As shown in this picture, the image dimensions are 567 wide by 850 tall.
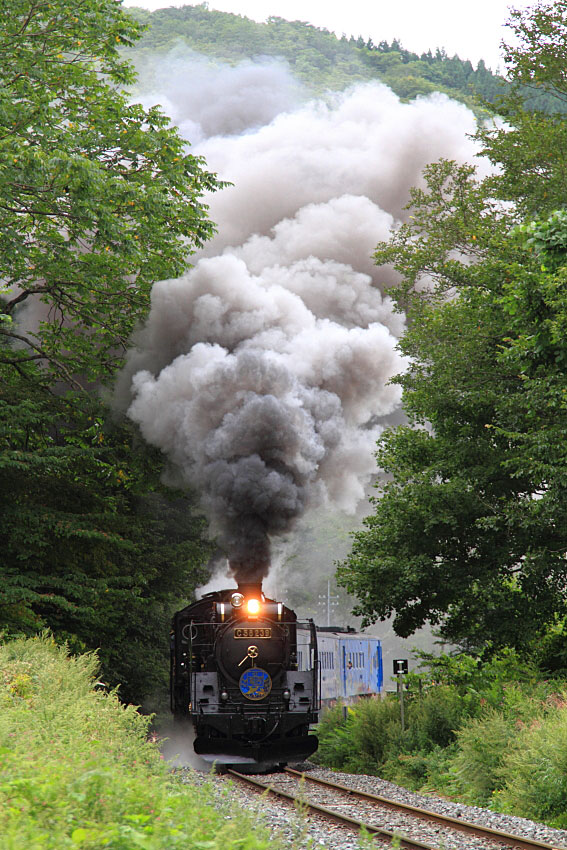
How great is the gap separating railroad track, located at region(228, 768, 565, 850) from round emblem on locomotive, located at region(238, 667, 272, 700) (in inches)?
48.6

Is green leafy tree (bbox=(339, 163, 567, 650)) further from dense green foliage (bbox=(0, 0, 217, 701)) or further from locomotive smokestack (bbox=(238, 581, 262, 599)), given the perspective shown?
dense green foliage (bbox=(0, 0, 217, 701))

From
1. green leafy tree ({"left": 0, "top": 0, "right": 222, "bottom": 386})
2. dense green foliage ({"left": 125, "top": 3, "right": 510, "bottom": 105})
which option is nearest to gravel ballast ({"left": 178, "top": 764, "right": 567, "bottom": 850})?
green leafy tree ({"left": 0, "top": 0, "right": 222, "bottom": 386})

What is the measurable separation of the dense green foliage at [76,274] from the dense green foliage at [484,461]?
5166mm

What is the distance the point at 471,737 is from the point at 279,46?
60577 mm

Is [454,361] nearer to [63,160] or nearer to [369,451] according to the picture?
[369,451]

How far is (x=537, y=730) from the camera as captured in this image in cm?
1065

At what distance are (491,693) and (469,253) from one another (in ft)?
35.2

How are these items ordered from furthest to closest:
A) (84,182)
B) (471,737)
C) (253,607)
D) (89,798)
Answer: (84,182) → (253,607) → (471,737) → (89,798)

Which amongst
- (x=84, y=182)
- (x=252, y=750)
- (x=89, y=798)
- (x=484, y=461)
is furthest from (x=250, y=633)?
(x=89, y=798)

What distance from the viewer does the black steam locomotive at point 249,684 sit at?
1250 cm

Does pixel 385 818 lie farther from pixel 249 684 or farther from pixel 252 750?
pixel 252 750

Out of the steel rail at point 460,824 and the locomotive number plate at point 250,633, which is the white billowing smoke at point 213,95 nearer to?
the locomotive number plate at point 250,633

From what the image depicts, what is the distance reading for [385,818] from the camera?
31.8 feet

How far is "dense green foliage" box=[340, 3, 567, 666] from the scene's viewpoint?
15062mm
